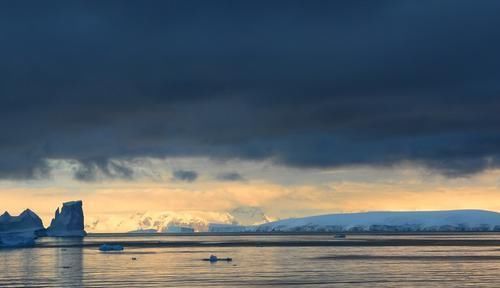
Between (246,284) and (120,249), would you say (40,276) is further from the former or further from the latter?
(120,249)

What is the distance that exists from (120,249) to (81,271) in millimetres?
59009

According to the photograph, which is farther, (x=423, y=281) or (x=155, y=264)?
(x=155, y=264)

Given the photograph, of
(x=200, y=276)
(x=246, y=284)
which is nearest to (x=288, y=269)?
(x=200, y=276)

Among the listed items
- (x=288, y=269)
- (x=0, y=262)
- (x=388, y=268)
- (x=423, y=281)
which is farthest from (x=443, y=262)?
(x=0, y=262)

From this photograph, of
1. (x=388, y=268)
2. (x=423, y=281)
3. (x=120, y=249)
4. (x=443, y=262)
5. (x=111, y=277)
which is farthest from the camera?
(x=120, y=249)

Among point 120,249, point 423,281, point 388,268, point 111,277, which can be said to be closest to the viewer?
point 423,281

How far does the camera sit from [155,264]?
96875mm

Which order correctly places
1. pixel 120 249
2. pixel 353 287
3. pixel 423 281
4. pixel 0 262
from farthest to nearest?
pixel 120 249, pixel 0 262, pixel 423 281, pixel 353 287

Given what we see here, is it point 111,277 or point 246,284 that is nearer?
point 246,284

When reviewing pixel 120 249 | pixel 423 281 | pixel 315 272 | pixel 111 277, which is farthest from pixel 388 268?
pixel 120 249

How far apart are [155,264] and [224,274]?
21157mm

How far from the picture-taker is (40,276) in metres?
79.0

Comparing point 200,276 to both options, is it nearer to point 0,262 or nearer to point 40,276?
point 40,276

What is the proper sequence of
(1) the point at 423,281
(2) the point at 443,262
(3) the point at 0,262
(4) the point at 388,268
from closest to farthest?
(1) the point at 423,281 → (4) the point at 388,268 → (2) the point at 443,262 → (3) the point at 0,262
